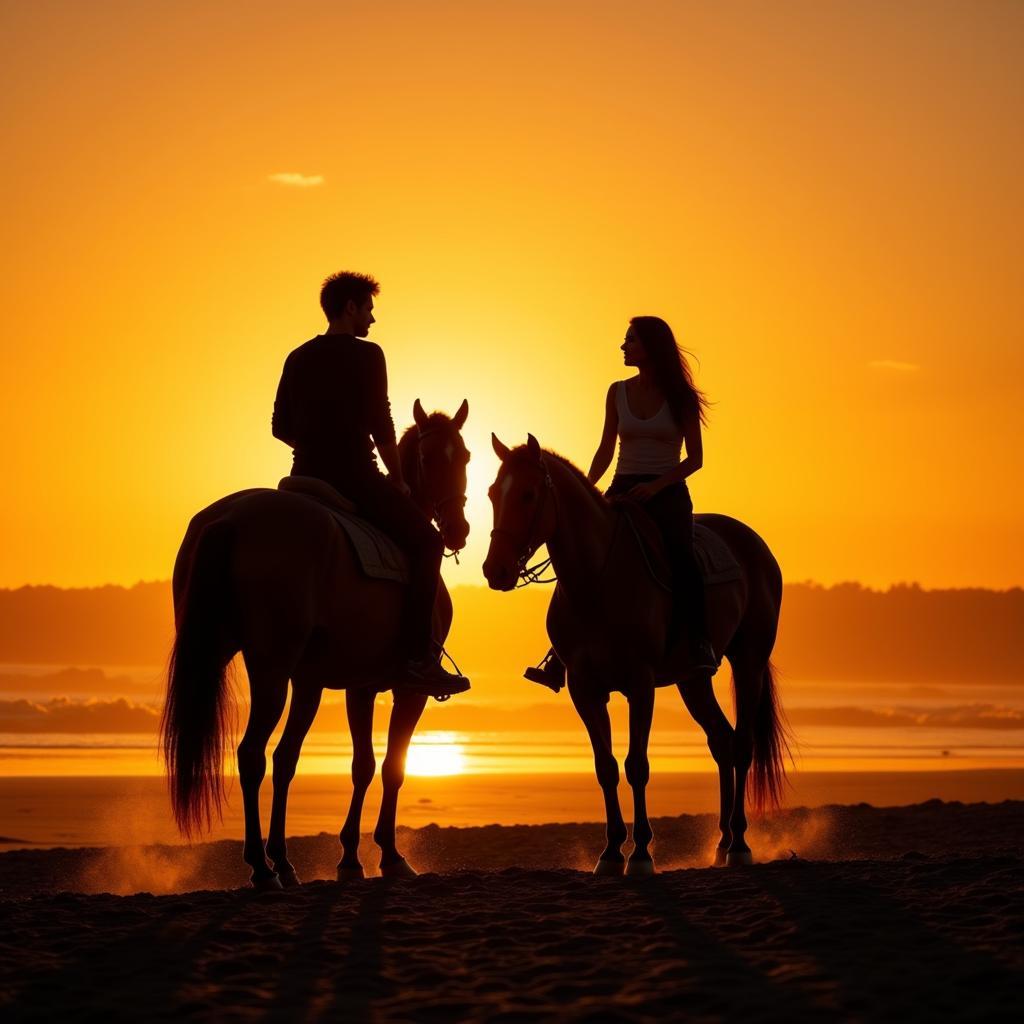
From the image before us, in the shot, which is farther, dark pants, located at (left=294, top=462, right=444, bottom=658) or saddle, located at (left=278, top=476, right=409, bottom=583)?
dark pants, located at (left=294, top=462, right=444, bottom=658)

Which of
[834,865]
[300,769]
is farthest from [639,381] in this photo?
[300,769]

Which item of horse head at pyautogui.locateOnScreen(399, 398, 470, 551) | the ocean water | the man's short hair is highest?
the man's short hair

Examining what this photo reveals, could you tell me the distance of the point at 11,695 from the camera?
1747 inches

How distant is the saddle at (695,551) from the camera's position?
9.53 meters

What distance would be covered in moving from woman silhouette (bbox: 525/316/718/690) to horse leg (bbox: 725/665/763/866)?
1171 millimetres

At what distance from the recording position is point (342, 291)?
930 centimetres

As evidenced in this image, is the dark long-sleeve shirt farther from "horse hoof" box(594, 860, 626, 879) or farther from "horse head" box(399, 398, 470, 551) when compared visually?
"horse hoof" box(594, 860, 626, 879)

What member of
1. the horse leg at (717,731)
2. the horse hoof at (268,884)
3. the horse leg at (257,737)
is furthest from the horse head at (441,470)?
the horse hoof at (268,884)

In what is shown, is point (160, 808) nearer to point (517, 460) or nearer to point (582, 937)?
point (517, 460)

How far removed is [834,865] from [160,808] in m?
12.6

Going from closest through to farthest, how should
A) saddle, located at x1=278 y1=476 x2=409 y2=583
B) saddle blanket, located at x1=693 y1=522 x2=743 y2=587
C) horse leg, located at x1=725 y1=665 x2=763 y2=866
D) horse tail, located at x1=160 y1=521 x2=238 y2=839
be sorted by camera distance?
horse tail, located at x1=160 y1=521 x2=238 y2=839 < saddle, located at x1=278 y1=476 x2=409 y2=583 < horse leg, located at x1=725 y1=665 x2=763 y2=866 < saddle blanket, located at x1=693 y1=522 x2=743 y2=587

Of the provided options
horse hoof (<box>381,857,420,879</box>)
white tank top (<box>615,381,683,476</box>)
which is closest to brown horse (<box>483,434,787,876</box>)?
white tank top (<box>615,381,683,476</box>)

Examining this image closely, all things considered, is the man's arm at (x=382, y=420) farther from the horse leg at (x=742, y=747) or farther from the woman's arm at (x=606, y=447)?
the horse leg at (x=742, y=747)

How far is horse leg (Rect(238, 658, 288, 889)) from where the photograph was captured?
790 cm
